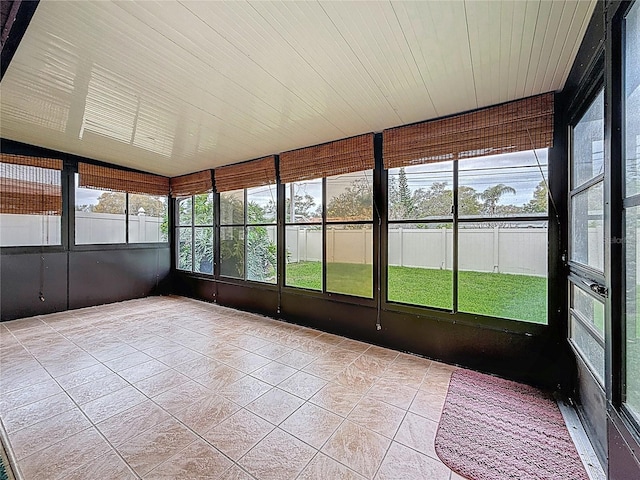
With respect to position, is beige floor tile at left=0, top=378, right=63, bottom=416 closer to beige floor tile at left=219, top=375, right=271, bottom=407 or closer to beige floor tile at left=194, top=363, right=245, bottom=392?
beige floor tile at left=194, top=363, right=245, bottom=392

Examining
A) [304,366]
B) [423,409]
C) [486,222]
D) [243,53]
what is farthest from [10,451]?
[486,222]

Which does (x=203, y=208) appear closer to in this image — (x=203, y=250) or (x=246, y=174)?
(x=203, y=250)

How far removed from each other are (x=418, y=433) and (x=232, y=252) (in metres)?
4.14

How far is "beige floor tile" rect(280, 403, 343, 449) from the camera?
1.92 meters

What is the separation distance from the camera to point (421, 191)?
327 cm

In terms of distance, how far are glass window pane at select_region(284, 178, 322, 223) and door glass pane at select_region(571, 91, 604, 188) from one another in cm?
268

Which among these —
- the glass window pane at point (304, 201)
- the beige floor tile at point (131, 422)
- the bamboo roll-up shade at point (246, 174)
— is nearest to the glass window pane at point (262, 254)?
the glass window pane at point (304, 201)

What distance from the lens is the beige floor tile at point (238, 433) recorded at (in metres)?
1.81

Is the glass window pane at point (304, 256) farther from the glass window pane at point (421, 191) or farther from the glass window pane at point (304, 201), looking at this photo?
the glass window pane at point (421, 191)

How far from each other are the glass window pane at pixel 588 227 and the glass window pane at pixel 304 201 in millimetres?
2689

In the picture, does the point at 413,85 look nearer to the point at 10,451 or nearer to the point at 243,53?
the point at 243,53

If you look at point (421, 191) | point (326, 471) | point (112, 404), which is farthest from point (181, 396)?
point (421, 191)


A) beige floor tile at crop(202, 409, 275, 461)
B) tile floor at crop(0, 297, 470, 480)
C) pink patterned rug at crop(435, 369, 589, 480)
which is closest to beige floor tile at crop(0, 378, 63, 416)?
tile floor at crop(0, 297, 470, 480)

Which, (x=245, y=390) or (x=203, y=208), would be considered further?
(x=203, y=208)
